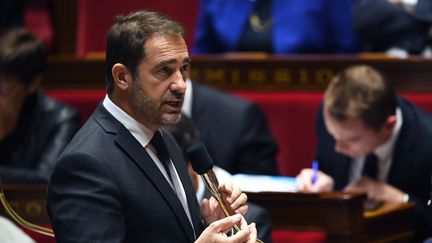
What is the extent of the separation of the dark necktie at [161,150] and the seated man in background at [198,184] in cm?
42

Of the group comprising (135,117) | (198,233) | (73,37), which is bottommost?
(73,37)

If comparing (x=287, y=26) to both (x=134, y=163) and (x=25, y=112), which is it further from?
(x=134, y=163)

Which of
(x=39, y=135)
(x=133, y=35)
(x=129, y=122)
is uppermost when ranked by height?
(x=133, y=35)

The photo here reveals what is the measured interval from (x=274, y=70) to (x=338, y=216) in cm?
79

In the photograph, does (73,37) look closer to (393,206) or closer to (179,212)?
(393,206)

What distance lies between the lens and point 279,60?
2.75 metres

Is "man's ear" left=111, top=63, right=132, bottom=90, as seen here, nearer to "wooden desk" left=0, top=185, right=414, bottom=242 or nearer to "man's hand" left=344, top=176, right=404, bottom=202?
"wooden desk" left=0, top=185, right=414, bottom=242

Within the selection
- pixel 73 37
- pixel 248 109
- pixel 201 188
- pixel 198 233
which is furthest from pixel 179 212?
pixel 73 37

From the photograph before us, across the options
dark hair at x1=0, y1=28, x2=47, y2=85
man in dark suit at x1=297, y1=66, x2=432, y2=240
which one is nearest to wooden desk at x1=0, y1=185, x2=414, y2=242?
man in dark suit at x1=297, y1=66, x2=432, y2=240

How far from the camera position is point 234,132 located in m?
2.64

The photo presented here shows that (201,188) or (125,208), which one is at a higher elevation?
(125,208)

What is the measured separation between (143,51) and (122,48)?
3 cm

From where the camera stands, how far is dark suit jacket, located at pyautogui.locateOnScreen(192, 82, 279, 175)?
8.52 feet

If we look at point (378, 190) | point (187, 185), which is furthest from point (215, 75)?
point (187, 185)
